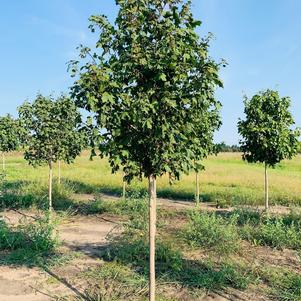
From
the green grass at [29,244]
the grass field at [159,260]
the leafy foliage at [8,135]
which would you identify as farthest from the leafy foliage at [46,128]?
the leafy foliage at [8,135]

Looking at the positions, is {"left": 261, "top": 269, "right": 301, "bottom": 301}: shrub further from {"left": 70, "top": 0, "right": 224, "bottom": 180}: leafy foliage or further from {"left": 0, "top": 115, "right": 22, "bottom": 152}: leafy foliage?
{"left": 0, "top": 115, "right": 22, "bottom": 152}: leafy foliage

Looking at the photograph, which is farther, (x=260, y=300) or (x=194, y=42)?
(x=260, y=300)

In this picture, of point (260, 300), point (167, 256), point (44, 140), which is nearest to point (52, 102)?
point (44, 140)

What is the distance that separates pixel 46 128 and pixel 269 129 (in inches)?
334

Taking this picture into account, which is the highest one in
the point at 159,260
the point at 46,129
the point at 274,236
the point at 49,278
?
the point at 46,129

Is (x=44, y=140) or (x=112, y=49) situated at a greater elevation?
(x=112, y=49)

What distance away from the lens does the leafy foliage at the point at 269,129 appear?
1684 centimetres

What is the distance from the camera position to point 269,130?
55.2 feet

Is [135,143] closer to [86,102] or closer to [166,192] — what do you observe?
[86,102]

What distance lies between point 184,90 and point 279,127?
11045 mm

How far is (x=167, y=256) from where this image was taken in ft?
32.5

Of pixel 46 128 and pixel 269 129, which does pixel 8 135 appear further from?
pixel 269 129

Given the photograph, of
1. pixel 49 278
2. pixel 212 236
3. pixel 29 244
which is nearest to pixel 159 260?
pixel 212 236

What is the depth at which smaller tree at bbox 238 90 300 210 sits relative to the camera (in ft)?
55.3
